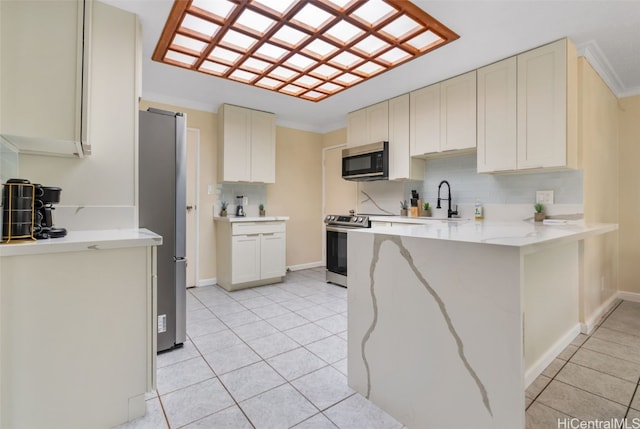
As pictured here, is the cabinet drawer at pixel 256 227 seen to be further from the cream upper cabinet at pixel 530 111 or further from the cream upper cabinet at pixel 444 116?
the cream upper cabinet at pixel 530 111

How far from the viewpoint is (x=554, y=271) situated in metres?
1.91

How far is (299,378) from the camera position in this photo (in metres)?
1.82

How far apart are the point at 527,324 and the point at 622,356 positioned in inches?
45.9

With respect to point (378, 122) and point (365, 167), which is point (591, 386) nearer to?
point (365, 167)

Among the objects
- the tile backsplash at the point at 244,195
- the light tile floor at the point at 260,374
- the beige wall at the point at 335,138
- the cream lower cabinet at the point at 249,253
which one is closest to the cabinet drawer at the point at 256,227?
the cream lower cabinet at the point at 249,253

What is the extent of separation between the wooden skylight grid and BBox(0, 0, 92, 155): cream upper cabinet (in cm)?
69

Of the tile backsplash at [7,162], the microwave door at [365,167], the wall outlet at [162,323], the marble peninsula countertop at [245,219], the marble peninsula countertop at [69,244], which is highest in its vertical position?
the microwave door at [365,167]

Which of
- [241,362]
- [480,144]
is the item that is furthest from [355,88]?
[241,362]

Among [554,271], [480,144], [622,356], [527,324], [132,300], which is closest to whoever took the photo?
[132,300]

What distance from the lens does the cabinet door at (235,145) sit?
3900 millimetres

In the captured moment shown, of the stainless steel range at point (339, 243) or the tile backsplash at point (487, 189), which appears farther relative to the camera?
the stainless steel range at point (339, 243)

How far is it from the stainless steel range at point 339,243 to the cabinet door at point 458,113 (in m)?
1.36

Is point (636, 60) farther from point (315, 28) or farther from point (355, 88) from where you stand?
point (315, 28)

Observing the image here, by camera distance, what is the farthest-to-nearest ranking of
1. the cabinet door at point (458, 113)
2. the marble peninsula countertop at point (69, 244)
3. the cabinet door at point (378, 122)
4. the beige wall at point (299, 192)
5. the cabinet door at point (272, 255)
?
the beige wall at point (299, 192)
the cabinet door at point (272, 255)
the cabinet door at point (378, 122)
the cabinet door at point (458, 113)
the marble peninsula countertop at point (69, 244)
